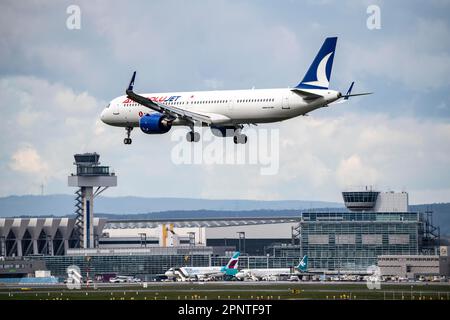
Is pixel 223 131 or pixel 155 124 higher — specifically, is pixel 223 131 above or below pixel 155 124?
below

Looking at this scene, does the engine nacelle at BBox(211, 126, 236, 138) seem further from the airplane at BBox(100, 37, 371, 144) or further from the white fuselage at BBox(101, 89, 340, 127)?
the white fuselage at BBox(101, 89, 340, 127)

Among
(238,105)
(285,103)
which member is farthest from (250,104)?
(285,103)

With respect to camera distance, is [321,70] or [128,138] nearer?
[321,70]

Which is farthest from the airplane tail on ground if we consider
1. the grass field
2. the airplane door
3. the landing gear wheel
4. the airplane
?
the grass field

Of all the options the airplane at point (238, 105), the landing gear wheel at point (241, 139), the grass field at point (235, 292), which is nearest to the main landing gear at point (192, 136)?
the airplane at point (238, 105)

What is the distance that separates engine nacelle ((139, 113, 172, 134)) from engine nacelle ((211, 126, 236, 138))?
4.66 metres

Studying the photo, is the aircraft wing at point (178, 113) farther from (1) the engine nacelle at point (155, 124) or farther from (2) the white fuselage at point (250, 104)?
(1) the engine nacelle at point (155, 124)

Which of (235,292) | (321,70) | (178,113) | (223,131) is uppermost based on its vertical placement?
(321,70)

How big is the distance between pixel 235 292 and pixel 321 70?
34859mm

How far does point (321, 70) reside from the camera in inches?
4993

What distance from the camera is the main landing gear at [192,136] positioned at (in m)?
128

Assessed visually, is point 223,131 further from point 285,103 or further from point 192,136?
point 285,103

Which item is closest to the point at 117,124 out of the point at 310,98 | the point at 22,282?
the point at 310,98
